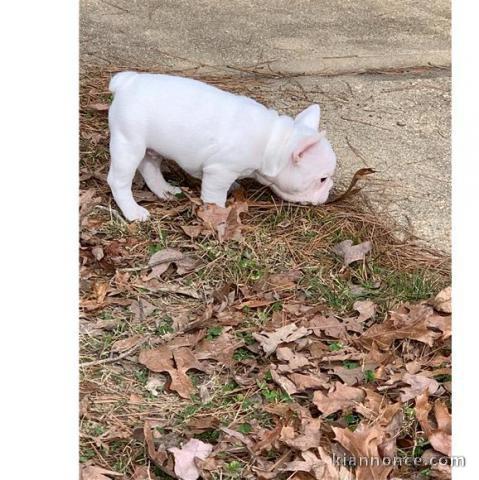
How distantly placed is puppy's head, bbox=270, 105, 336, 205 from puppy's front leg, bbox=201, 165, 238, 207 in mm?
216

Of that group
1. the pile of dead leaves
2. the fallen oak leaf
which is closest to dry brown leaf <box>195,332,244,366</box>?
the pile of dead leaves

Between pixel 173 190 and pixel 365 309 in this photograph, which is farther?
pixel 173 190

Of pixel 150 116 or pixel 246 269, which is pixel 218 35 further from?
pixel 246 269

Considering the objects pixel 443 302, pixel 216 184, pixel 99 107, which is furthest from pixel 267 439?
pixel 99 107

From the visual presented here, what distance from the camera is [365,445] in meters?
2.67

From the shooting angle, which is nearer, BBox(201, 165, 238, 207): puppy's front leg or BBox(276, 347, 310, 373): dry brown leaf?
BBox(276, 347, 310, 373): dry brown leaf

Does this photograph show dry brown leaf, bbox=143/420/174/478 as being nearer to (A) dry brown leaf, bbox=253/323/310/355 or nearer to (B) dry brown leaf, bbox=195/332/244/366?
(B) dry brown leaf, bbox=195/332/244/366

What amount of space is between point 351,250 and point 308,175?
40cm

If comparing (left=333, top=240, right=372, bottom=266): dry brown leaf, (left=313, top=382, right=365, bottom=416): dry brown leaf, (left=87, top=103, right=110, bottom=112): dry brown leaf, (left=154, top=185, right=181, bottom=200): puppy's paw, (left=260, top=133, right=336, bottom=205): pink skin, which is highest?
(left=260, top=133, right=336, bottom=205): pink skin

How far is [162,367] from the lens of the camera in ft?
10.1

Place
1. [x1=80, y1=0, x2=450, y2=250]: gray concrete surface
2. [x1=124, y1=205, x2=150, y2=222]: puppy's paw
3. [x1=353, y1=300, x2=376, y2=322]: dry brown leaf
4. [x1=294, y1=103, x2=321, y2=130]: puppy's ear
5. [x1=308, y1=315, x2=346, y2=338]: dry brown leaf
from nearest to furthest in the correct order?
1. [x1=308, y1=315, x2=346, y2=338]: dry brown leaf
2. [x1=353, y1=300, x2=376, y2=322]: dry brown leaf
3. [x1=124, y1=205, x2=150, y2=222]: puppy's paw
4. [x1=294, y1=103, x2=321, y2=130]: puppy's ear
5. [x1=80, y1=0, x2=450, y2=250]: gray concrete surface

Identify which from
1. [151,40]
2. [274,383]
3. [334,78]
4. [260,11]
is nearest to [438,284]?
[274,383]

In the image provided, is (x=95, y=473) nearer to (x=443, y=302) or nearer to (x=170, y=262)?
(x=170, y=262)

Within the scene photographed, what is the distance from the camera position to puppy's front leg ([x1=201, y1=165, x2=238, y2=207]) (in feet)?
12.7
